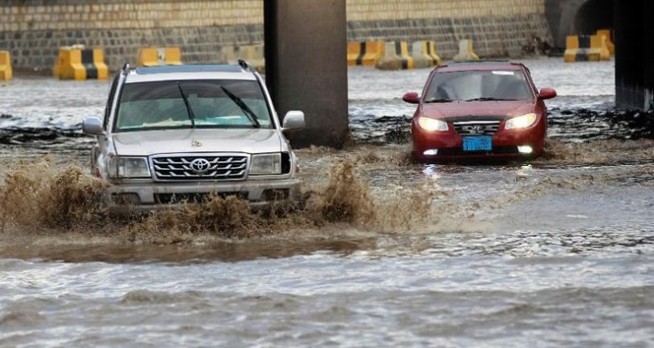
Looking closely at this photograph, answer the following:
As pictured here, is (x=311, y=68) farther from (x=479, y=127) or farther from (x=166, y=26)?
(x=166, y=26)

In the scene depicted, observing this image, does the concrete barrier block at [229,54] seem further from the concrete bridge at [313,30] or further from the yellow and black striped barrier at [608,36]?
the yellow and black striped barrier at [608,36]

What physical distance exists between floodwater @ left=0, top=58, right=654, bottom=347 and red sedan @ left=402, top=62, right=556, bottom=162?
0.26 m

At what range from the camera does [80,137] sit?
100ft

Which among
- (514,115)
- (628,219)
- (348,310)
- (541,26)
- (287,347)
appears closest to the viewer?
(287,347)

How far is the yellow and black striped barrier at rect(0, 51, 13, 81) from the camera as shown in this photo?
2178 inches

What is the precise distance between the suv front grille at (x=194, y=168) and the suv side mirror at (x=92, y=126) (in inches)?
38.6

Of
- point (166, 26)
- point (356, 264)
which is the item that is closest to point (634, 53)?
point (356, 264)

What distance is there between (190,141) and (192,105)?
1.24 meters

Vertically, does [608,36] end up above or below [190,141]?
below

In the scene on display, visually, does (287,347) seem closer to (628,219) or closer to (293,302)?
(293,302)

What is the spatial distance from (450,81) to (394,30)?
44.5 meters

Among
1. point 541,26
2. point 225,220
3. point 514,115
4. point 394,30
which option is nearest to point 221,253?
point 225,220

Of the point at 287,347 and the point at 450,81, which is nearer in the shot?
the point at 287,347

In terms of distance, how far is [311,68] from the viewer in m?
26.3
